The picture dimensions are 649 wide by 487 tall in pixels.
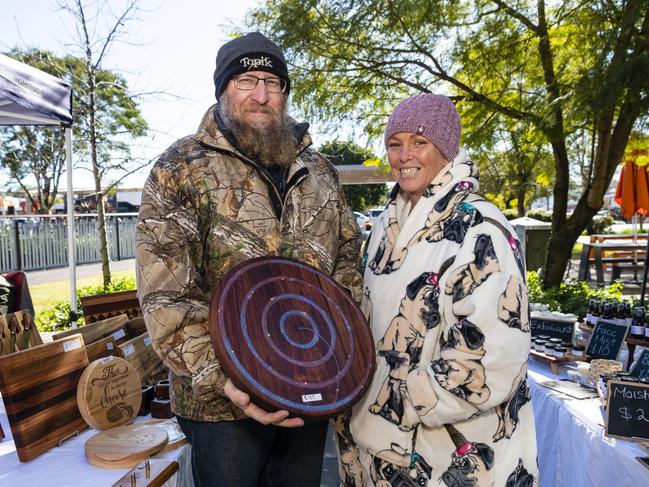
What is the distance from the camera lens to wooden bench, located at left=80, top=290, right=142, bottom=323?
3.46 meters

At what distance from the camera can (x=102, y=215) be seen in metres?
8.47

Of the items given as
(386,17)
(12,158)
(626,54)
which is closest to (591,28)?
(626,54)

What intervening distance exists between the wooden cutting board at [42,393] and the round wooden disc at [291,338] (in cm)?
120

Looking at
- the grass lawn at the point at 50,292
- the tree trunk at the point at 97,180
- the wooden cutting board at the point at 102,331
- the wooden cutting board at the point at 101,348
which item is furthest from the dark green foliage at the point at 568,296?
the grass lawn at the point at 50,292

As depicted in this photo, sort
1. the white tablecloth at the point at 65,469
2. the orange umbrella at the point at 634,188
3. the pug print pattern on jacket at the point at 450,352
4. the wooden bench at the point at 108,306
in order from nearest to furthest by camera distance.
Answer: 1. the pug print pattern on jacket at the point at 450,352
2. the white tablecloth at the point at 65,469
3. the wooden bench at the point at 108,306
4. the orange umbrella at the point at 634,188

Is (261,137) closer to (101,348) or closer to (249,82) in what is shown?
(249,82)

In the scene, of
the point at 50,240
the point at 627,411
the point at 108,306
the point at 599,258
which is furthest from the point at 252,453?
the point at 50,240

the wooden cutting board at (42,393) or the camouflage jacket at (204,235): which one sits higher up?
the camouflage jacket at (204,235)

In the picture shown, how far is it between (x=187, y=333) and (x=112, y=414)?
3.88 feet

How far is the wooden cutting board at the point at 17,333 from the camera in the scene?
8.44 ft

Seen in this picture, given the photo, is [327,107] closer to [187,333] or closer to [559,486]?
[559,486]

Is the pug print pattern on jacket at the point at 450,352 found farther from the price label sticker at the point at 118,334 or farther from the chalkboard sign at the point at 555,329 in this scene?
the chalkboard sign at the point at 555,329

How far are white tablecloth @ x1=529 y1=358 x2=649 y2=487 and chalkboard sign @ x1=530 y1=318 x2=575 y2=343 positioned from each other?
293mm

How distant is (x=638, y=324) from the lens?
9.87ft
